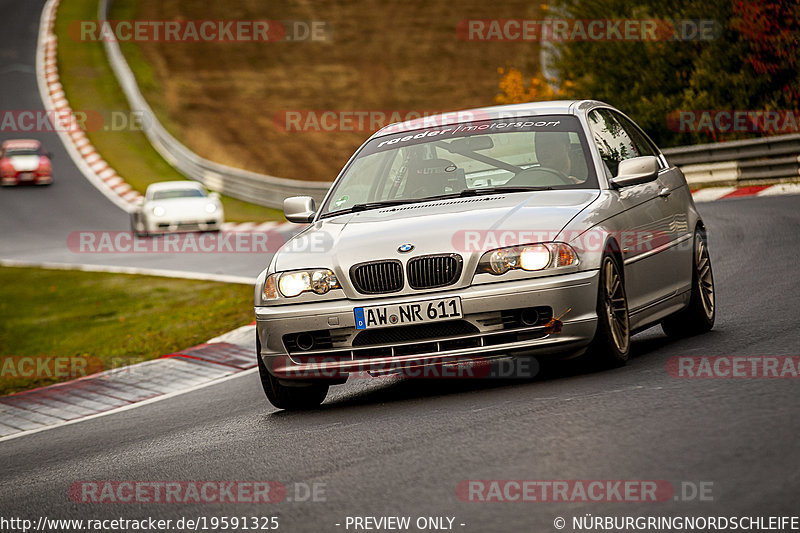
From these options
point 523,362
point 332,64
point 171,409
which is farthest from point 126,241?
point 332,64

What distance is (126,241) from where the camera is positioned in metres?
27.5

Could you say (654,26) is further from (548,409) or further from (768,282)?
(548,409)

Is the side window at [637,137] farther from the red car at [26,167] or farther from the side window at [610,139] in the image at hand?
the red car at [26,167]

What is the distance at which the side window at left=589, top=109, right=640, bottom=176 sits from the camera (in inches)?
315

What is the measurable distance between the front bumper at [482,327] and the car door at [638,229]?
2.23ft

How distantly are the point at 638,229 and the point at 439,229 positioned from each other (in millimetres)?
1484

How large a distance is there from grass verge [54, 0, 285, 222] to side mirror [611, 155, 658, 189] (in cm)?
2484

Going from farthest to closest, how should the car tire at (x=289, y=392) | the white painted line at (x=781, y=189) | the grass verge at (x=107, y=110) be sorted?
the grass verge at (x=107, y=110) < the white painted line at (x=781, y=189) < the car tire at (x=289, y=392)

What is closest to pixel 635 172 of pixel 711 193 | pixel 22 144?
pixel 711 193

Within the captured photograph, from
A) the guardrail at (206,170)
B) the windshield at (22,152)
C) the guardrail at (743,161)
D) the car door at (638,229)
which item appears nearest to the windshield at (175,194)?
the guardrail at (206,170)

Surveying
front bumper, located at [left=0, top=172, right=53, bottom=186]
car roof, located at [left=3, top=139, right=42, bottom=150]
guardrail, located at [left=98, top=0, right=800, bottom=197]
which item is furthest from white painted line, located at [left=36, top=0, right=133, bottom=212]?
guardrail, located at [left=98, top=0, right=800, bottom=197]

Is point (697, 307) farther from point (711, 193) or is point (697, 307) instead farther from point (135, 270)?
point (135, 270)

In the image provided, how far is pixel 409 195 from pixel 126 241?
20541 mm

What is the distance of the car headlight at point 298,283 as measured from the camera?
22.8 feet
